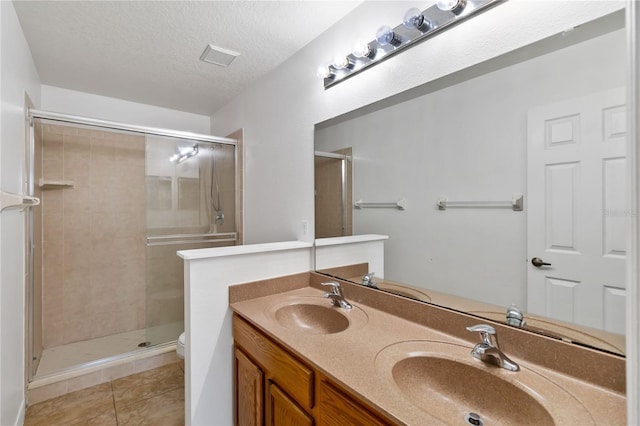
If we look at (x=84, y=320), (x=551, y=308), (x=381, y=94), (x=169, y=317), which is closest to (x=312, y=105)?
(x=381, y=94)

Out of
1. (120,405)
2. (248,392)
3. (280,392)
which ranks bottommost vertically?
(120,405)

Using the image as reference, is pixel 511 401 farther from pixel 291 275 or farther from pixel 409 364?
pixel 291 275

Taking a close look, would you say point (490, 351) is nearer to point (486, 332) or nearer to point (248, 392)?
point (486, 332)

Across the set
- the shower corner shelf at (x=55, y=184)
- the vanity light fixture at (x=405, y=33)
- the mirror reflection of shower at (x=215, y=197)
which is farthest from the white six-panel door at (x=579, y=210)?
the shower corner shelf at (x=55, y=184)

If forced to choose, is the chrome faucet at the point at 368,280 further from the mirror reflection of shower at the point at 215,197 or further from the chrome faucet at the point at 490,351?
the mirror reflection of shower at the point at 215,197

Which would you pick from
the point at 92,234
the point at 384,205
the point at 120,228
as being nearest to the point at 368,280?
the point at 384,205

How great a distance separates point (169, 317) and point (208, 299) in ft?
4.92

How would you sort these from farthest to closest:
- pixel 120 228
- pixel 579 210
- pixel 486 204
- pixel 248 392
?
pixel 120 228 < pixel 248 392 < pixel 486 204 < pixel 579 210

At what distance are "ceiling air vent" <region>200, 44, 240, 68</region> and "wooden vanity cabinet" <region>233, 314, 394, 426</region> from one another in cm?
169

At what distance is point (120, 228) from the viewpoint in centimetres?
285

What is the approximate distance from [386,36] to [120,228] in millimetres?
2923

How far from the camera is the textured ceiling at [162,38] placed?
1.52 meters

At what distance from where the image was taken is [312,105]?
183cm

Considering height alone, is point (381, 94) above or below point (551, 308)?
above
